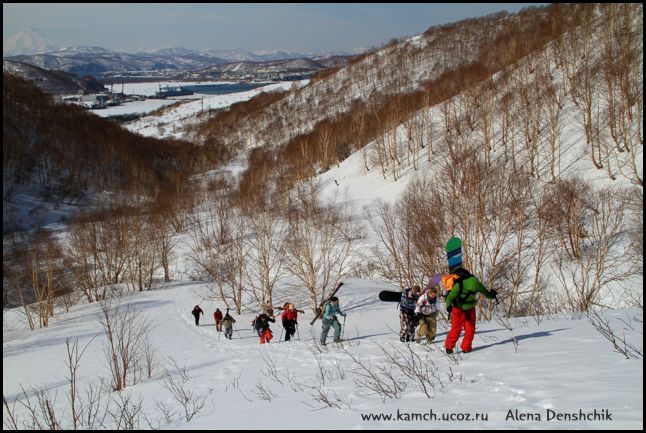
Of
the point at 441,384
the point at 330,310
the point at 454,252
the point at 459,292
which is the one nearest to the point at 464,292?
the point at 459,292

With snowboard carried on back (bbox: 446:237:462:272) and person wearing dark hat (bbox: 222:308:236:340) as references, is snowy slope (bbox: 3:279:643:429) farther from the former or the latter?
person wearing dark hat (bbox: 222:308:236:340)

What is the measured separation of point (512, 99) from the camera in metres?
35.4

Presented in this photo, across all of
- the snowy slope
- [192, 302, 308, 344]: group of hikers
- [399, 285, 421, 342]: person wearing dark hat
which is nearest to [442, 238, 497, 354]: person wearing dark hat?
the snowy slope

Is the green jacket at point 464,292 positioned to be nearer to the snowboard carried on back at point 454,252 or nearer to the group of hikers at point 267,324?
the snowboard carried on back at point 454,252

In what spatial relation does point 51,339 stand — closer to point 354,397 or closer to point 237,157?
point 354,397

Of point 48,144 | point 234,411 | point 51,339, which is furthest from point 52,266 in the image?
point 48,144

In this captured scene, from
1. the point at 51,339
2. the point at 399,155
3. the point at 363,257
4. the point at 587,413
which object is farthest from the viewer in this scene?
the point at 399,155

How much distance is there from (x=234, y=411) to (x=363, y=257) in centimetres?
2235

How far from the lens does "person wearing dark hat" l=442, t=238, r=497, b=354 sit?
246 inches

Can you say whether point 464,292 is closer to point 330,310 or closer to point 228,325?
point 330,310

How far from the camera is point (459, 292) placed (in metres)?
6.27

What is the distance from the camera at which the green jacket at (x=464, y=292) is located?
20.4 ft

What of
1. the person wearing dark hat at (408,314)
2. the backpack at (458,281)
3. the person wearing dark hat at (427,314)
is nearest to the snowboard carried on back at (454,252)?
the backpack at (458,281)

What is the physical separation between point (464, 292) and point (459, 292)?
0.31 ft
